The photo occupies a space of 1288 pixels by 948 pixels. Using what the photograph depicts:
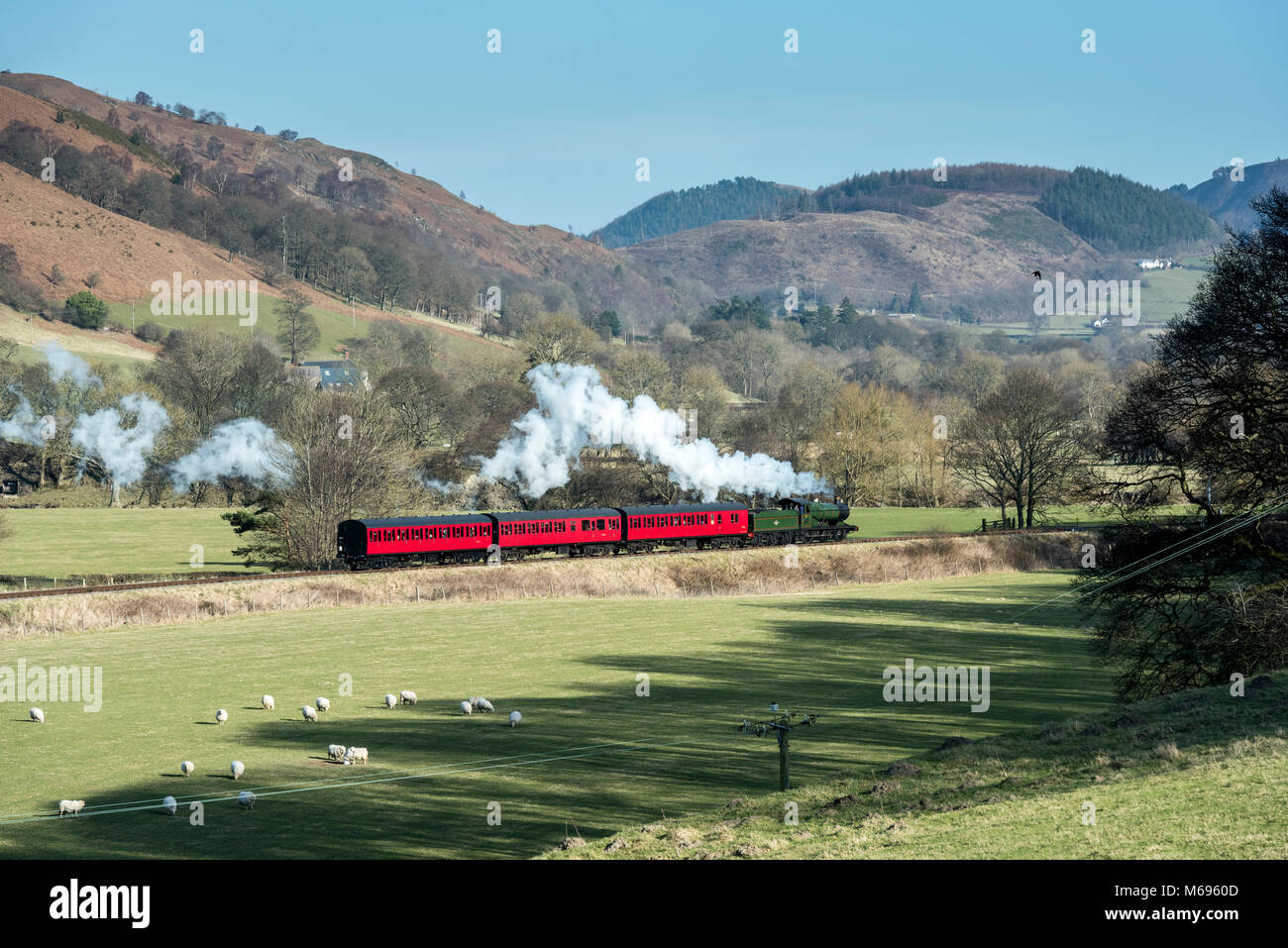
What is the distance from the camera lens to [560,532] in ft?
243

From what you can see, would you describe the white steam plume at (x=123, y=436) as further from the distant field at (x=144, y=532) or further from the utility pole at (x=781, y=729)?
the utility pole at (x=781, y=729)

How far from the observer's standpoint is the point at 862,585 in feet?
243

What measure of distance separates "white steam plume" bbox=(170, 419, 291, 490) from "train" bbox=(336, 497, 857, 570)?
18.1m

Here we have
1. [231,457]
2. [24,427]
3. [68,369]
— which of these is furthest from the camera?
[68,369]

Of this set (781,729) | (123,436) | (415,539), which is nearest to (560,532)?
(415,539)

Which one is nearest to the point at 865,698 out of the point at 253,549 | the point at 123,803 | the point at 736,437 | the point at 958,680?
the point at 958,680

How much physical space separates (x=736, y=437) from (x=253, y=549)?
58118 millimetres

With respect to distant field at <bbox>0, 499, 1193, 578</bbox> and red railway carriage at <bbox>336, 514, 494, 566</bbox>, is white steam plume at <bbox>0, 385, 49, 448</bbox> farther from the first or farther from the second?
red railway carriage at <bbox>336, 514, 494, 566</bbox>

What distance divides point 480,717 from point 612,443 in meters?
59.9

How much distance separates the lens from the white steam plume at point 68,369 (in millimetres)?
109625

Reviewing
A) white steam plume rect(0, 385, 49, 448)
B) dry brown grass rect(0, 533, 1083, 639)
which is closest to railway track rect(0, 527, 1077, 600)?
dry brown grass rect(0, 533, 1083, 639)

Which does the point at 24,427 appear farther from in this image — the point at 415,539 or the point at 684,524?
the point at 684,524

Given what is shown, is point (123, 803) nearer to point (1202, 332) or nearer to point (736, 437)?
point (1202, 332)

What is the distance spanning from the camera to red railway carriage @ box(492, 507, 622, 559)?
72.3 meters
